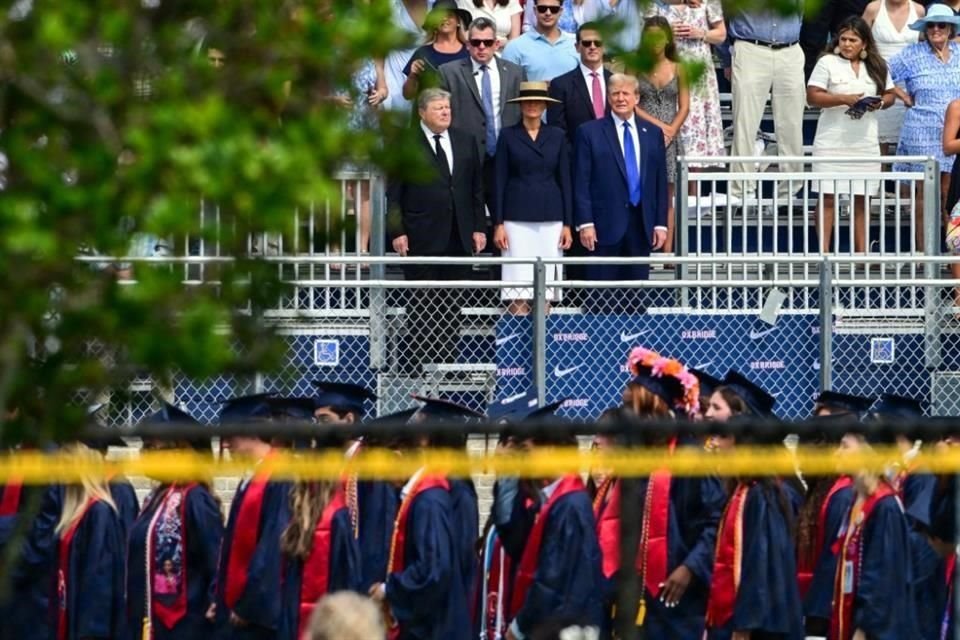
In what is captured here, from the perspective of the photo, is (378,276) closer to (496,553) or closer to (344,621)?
(496,553)

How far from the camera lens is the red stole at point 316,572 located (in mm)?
8266

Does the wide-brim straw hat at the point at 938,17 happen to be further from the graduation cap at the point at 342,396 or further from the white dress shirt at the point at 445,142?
the graduation cap at the point at 342,396

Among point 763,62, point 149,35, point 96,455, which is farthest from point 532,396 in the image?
point 149,35

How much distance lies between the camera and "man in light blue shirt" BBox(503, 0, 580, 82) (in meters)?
15.0

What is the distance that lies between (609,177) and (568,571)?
7.62 meters

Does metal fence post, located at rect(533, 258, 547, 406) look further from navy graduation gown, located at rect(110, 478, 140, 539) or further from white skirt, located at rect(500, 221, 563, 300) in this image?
navy graduation gown, located at rect(110, 478, 140, 539)

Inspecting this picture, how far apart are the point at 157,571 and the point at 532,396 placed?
360 cm

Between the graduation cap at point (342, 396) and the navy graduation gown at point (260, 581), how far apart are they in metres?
1.62

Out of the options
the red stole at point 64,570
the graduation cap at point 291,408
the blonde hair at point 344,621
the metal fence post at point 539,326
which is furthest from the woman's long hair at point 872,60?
the blonde hair at point 344,621

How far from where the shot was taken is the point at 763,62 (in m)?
16.0

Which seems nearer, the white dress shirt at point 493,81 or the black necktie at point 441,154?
the black necktie at point 441,154

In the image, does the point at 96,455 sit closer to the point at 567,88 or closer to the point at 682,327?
the point at 682,327

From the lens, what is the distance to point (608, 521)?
7328 millimetres

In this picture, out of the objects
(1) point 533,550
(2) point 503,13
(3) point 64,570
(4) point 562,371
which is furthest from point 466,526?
(2) point 503,13
